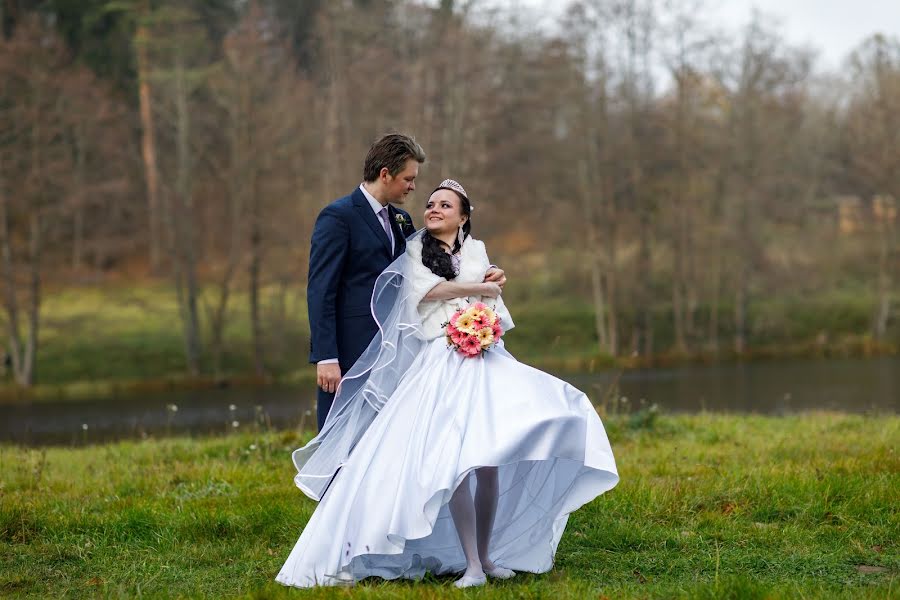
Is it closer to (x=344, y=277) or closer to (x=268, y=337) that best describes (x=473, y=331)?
(x=344, y=277)

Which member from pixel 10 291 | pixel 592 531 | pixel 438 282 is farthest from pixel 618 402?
pixel 10 291

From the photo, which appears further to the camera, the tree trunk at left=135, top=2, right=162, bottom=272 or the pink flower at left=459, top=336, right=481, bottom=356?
the tree trunk at left=135, top=2, right=162, bottom=272

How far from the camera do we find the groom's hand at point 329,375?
5.29m

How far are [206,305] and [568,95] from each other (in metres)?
13.8

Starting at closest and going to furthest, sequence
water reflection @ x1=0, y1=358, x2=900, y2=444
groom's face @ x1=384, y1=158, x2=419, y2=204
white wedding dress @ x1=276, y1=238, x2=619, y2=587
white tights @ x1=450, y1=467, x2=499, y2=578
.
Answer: white wedding dress @ x1=276, y1=238, x2=619, y2=587 → white tights @ x1=450, y1=467, x2=499, y2=578 → groom's face @ x1=384, y1=158, x2=419, y2=204 → water reflection @ x1=0, y1=358, x2=900, y2=444

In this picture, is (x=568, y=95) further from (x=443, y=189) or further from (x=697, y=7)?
(x=443, y=189)

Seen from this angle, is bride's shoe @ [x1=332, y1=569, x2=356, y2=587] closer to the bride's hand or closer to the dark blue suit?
the dark blue suit

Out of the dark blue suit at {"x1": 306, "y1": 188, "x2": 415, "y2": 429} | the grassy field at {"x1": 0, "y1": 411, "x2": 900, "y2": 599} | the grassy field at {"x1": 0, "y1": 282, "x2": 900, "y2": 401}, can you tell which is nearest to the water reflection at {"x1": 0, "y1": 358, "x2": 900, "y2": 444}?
the grassy field at {"x1": 0, "y1": 282, "x2": 900, "y2": 401}

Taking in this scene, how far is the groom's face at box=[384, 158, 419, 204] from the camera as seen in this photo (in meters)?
5.41

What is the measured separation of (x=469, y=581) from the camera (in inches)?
192

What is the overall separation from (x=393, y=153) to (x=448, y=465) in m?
1.70

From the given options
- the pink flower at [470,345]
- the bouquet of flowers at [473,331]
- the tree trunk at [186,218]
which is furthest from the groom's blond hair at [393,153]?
the tree trunk at [186,218]

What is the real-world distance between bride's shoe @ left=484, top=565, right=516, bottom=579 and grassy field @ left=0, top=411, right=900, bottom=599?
0.06m

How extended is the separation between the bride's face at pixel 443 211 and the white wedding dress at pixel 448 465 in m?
Result: 0.18
